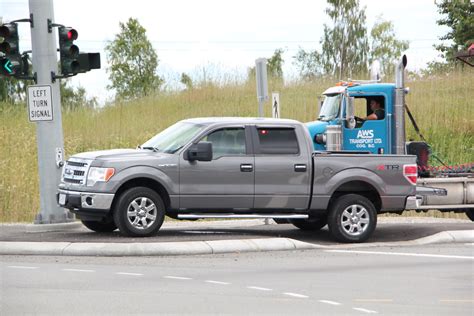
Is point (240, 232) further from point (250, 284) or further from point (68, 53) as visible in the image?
point (250, 284)

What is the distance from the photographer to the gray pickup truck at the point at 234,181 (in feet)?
53.4

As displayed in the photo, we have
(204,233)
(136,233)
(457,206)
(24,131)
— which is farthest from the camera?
(24,131)

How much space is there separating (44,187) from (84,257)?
4004 mm

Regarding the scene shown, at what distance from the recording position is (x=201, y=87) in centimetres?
3988

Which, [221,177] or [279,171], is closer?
[221,177]

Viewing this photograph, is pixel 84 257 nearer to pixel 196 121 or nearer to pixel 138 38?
pixel 196 121

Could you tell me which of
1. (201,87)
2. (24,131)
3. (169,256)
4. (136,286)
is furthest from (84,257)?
(201,87)

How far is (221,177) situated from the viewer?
16703 millimetres

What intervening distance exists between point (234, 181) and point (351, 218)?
6.66 ft

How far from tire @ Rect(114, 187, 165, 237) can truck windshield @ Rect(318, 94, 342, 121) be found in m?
5.76

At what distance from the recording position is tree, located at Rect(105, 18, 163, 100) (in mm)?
61438

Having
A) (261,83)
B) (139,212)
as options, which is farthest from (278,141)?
(261,83)

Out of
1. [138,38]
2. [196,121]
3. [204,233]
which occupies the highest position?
[138,38]

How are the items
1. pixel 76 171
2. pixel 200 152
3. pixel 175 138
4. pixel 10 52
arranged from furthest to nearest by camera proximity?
pixel 10 52
pixel 175 138
pixel 76 171
pixel 200 152
